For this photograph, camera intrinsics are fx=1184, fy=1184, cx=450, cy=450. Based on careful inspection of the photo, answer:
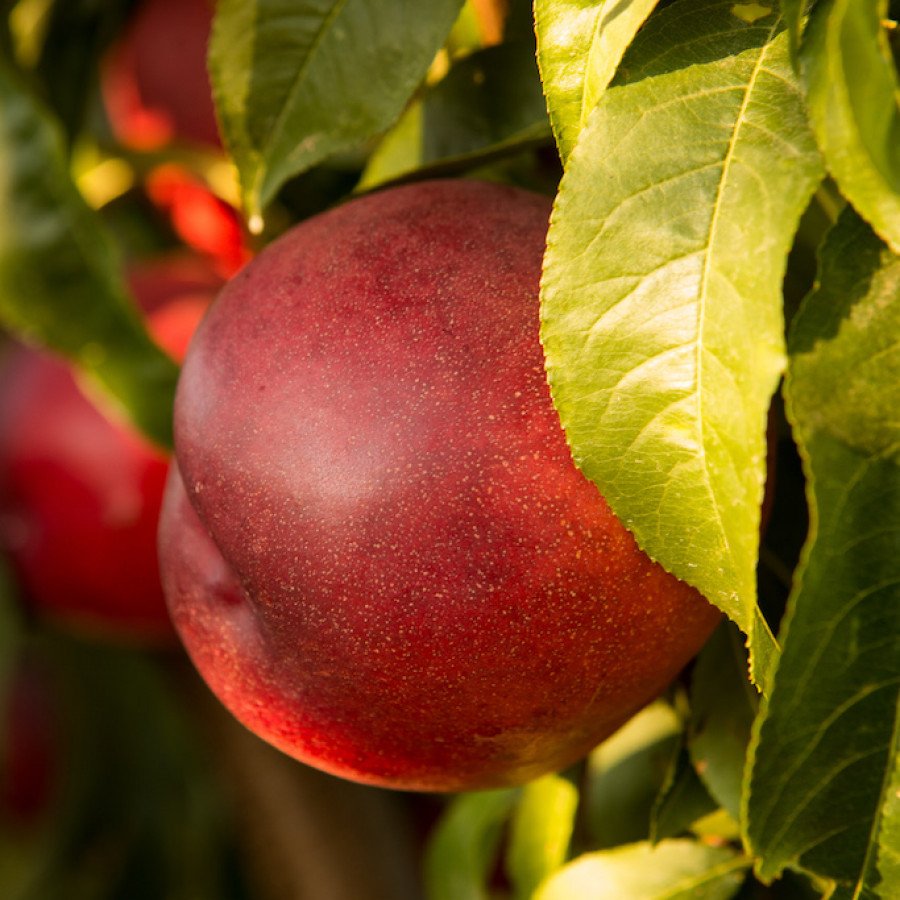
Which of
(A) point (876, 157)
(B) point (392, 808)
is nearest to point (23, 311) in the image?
(A) point (876, 157)

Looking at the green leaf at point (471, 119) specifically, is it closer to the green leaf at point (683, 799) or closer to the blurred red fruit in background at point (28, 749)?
the green leaf at point (683, 799)

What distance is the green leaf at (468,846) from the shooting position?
956mm

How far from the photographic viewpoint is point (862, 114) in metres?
0.39

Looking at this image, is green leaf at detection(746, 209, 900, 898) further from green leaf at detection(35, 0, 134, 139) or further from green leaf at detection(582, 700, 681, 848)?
green leaf at detection(35, 0, 134, 139)

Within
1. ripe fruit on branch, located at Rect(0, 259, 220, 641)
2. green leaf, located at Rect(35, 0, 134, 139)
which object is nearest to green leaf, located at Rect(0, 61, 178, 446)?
ripe fruit on branch, located at Rect(0, 259, 220, 641)

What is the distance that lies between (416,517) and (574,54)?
20 centimetres

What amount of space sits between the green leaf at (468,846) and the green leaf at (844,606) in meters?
0.51

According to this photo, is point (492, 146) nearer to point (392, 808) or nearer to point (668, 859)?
point (668, 859)

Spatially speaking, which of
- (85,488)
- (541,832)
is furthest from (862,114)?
(85,488)

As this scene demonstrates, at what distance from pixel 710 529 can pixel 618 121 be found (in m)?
0.16

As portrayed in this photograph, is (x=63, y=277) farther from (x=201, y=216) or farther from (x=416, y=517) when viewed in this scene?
(x=416, y=517)

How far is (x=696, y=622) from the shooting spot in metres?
0.56

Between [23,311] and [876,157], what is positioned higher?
[876,157]

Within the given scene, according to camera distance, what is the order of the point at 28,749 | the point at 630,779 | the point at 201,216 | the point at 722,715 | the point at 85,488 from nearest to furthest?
the point at 722,715, the point at 630,779, the point at 85,488, the point at 201,216, the point at 28,749
